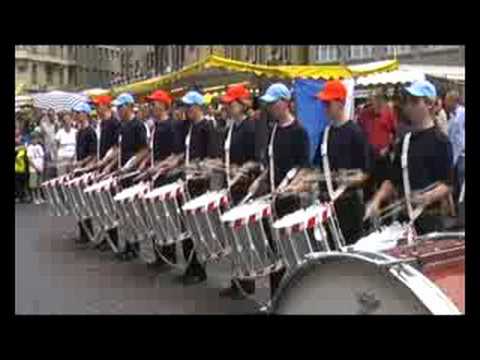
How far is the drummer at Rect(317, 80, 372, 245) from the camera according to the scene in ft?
19.5

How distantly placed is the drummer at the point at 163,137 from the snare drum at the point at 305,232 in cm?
293

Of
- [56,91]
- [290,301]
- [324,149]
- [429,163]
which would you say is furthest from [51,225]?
[290,301]

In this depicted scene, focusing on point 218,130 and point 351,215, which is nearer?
point 351,215

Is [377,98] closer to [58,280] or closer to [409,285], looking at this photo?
[58,280]

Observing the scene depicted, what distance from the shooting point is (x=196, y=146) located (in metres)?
8.20

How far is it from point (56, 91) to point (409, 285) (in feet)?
45.4

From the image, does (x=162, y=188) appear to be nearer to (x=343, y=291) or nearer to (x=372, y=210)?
(x=372, y=210)

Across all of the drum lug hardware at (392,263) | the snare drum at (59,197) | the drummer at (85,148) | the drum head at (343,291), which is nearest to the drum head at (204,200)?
the drummer at (85,148)

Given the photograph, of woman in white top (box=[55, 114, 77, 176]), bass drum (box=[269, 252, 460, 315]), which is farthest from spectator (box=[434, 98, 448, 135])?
woman in white top (box=[55, 114, 77, 176])

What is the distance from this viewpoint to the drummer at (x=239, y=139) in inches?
291

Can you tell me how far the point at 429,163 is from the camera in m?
5.18

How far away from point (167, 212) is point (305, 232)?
3010mm

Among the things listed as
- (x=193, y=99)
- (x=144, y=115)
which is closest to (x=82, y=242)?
(x=144, y=115)

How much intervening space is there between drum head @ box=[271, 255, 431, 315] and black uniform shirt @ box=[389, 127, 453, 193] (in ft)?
5.82
